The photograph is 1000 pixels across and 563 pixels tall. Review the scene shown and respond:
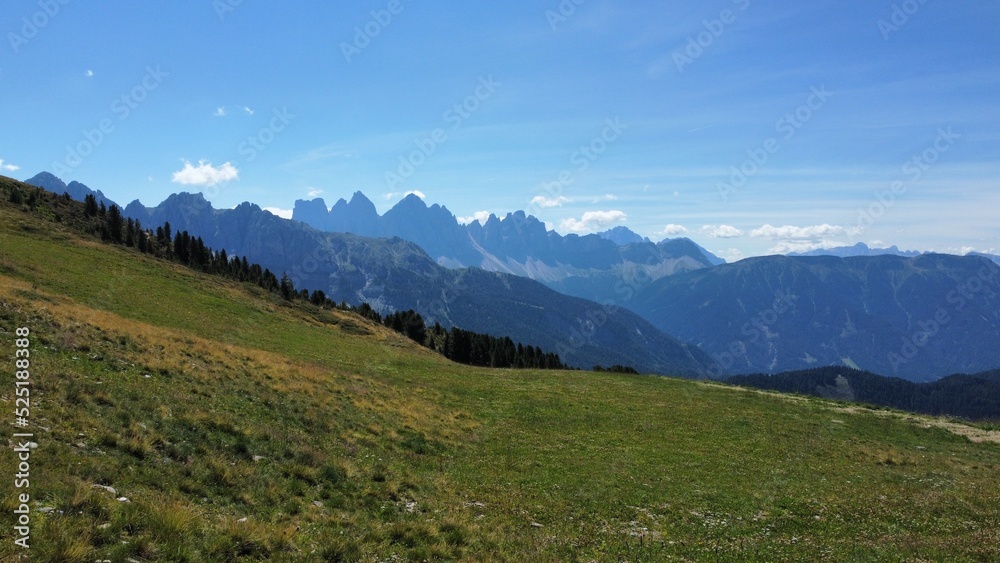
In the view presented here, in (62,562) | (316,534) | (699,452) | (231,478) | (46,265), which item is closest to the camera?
(62,562)

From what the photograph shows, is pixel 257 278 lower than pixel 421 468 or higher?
higher

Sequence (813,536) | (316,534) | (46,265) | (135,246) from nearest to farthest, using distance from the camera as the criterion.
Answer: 1. (316,534)
2. (813,536)
3. (46,265)
4. (135,246)

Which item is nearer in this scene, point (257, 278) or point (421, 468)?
point (421, 468)

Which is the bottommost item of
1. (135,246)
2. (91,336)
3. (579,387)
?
(579,387)

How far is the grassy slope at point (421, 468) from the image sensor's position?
10852mm

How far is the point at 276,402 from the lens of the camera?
22.7 metres

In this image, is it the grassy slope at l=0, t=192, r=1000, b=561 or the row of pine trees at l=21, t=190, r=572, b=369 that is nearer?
the grassy slope at l=0, t=192, r=1000, b=561

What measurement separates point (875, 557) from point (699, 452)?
44.4 ft

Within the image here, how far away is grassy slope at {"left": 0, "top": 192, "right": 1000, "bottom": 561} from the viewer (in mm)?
10852

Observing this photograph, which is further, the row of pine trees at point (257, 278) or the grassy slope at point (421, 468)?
the row of pine trees at point (257, 278)

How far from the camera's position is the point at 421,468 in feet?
67.9

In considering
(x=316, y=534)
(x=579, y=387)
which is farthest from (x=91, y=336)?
(x=579, y=387)

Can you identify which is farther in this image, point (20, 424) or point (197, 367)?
point (197, 367)

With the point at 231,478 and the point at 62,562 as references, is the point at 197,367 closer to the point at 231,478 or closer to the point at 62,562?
the point at 231,478
